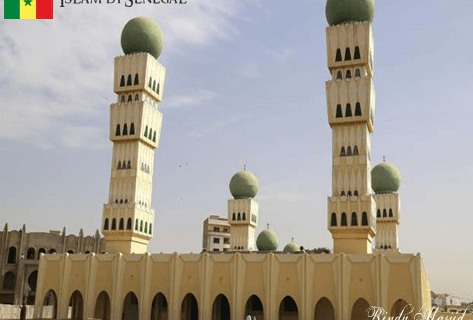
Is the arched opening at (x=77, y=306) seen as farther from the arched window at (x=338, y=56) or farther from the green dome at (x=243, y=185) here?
the arched window at (x=338, y=56)

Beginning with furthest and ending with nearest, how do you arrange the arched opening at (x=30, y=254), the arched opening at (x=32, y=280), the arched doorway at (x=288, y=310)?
the arched opening at (x=30, y=254), the arched opening at (x=32, y=280), the arched doorway at (x=288, y=310)

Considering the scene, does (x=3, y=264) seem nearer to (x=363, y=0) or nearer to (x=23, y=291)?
(x=23, y=291)

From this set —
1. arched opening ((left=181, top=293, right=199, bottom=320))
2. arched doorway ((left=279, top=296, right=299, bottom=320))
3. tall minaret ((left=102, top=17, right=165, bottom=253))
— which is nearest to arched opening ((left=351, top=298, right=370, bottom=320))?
arched doorway ((left=279, top=296, right=299, bottom=320))

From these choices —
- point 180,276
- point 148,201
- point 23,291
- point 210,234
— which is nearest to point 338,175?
point 180,276

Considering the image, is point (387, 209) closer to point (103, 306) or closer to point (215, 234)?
point (103, 306)

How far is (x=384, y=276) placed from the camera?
35062 mm

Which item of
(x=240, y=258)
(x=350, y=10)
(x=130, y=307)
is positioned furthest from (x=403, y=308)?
(x=350, y=10)

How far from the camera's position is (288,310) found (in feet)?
135

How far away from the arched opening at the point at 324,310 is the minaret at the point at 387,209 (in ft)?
81.9

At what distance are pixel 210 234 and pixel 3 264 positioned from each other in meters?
47.0

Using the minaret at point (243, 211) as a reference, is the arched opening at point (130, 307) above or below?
below

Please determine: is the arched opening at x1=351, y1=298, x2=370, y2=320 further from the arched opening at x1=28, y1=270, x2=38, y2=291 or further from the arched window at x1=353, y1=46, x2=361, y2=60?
the arched opening at x1=28, y1=270, x2=38, y2=291

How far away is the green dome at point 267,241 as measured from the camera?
6900 cm

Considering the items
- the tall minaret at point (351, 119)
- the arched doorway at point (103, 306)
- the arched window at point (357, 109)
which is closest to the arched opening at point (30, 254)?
the arched doorway at point (103, 306)
